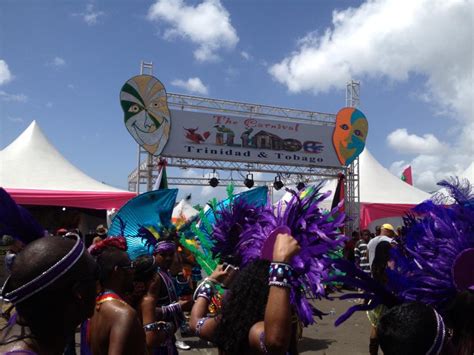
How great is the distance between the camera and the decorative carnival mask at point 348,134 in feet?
50.9

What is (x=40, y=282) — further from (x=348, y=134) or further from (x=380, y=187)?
(x=380, y=187)

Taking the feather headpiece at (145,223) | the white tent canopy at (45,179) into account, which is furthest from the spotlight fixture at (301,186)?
the white tent canopy at (45,179)

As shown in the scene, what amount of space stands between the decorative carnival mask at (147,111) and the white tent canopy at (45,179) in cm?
180

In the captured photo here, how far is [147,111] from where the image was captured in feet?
41.4

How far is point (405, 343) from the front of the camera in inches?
54.4

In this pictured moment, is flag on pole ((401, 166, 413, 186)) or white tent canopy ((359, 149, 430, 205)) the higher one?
flag on pole ((401, 166, 413, 186))

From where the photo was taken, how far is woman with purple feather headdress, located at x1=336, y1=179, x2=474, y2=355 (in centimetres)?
141

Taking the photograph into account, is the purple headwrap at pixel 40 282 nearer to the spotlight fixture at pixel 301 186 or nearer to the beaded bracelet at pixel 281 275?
the beaded bracelet at pixel 281 275

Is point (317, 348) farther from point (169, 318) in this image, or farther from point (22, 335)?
point (22, 335)

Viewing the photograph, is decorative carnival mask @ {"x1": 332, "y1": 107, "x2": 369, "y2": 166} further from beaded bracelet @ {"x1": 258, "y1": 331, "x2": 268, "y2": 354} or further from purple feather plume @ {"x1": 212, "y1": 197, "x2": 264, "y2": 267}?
beaded bracelet @ {"x1": 258, "y1": 331, "x2": 268, "y2": 354}

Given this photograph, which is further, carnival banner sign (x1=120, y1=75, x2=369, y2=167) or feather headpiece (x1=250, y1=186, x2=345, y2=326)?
carnival banner sign (x1=120, y1=75, x2=369, y2=167)

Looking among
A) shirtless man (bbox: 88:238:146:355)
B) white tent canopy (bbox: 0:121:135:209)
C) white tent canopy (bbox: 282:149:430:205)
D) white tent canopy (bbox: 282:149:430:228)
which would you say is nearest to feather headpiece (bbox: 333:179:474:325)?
shirtless man (bbox: 88:238:146:355)

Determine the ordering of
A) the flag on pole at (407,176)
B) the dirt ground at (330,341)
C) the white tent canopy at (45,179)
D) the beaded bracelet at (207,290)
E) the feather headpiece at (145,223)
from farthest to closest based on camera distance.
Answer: the flag on pole at (407,176), the white tent canopy at (45,179), the dirt ground at (330,341), the feather headpiece at (145,223), the beaded bracelet at (207,290)

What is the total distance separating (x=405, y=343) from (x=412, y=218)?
4.90 ft
